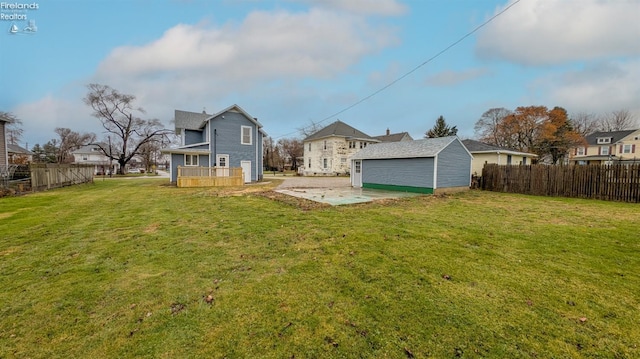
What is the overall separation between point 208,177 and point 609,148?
188 ft

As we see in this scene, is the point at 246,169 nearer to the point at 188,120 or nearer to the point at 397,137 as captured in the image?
the point at 188,120

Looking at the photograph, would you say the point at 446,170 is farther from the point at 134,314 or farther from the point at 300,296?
the point at 134,314

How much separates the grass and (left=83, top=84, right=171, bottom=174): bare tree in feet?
129

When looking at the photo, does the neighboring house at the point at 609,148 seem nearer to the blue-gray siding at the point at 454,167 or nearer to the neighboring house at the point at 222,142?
the blue-gray siding at the point at 454,167

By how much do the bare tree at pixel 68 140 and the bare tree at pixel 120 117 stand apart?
44.3 ft

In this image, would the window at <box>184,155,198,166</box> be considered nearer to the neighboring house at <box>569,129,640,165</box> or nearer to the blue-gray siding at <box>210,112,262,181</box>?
the blue-gray siding at <box>210,112,262,181</box>

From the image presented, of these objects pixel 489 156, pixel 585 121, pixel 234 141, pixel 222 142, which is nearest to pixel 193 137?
pixel 222 142

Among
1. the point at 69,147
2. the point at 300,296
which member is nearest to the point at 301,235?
the point at 300,296

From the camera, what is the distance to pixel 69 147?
1997 inches

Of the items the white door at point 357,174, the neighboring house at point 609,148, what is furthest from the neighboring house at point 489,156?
the neighboring house at point 609,148

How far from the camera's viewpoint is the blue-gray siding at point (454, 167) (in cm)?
1473

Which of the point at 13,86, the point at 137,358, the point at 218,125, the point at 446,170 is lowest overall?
the point at 137,358

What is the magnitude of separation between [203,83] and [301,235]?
28056 mm

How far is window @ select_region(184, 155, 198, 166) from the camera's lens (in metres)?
21.0
